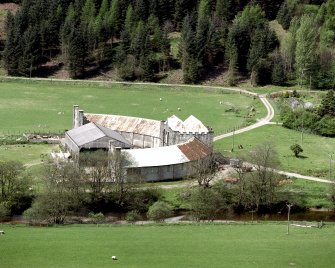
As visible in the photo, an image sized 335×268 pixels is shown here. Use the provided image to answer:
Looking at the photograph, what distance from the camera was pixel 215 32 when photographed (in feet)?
464

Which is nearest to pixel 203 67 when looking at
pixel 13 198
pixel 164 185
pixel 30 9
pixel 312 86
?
pixel 312 86

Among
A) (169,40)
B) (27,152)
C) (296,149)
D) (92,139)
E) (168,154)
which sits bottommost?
(27,152)

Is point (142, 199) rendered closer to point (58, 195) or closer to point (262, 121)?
point (58, 195)

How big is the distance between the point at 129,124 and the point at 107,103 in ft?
82.8

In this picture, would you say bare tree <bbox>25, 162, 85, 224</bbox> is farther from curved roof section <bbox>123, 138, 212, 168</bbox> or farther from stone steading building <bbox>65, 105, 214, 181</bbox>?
curved roof section <bbox>123, 138, 212, 168</bbox>

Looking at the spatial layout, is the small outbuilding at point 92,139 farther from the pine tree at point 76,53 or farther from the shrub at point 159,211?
the pine tree at point 76,53

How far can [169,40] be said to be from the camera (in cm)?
14400

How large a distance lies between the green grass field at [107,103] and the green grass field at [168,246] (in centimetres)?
4165

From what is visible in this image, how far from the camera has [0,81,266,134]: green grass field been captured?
104438mm

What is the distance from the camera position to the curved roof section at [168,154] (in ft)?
254

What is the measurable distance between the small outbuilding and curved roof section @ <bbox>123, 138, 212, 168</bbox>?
12.0 feet

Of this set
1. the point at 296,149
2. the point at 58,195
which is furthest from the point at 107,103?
the point at 58,195

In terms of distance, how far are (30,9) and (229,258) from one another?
110m

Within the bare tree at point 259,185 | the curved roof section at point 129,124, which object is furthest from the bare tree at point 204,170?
the curved roof section at point 129,124
